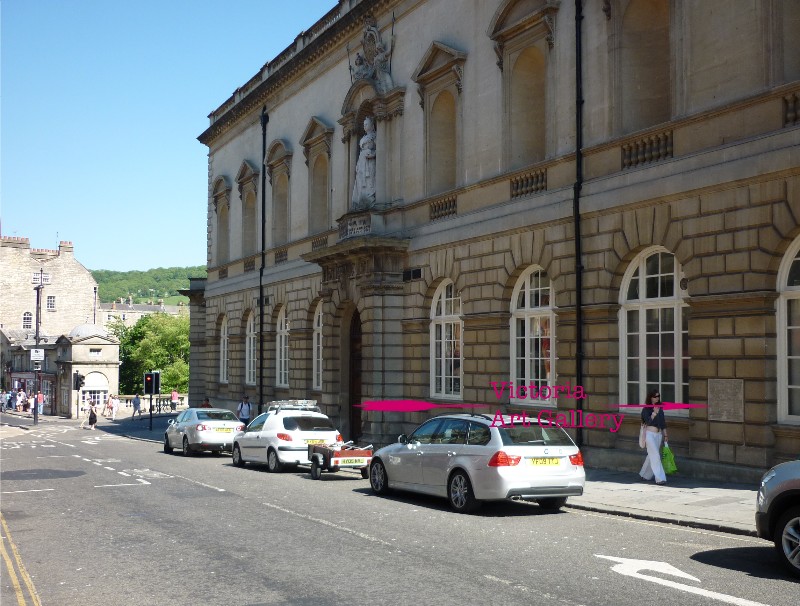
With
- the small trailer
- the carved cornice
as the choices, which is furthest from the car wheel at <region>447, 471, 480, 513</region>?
the carved cornice

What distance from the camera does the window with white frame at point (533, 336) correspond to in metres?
22.6

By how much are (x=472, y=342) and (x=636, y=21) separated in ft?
29.3

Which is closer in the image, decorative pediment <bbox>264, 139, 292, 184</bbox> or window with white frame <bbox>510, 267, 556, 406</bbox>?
window with white frame <bbox>510, 267, 556, 406</bbox>

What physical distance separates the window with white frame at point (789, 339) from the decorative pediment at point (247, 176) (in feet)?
95.1

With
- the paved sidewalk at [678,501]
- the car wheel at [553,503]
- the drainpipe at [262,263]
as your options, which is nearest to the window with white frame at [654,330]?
the paved sidewalk at [678,501]

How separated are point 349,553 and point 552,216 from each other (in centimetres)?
1230

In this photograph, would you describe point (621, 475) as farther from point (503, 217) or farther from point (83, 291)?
point (83, 291)

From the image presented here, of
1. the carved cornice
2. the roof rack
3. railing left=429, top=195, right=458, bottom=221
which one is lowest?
the roof rack

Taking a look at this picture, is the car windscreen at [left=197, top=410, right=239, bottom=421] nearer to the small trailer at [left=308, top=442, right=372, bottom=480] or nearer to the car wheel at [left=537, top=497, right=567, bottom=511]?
the small trailer at [left=308, top=442, right=372, bottom=480]

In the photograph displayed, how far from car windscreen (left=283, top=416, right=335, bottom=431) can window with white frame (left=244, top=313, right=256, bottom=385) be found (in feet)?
63.6

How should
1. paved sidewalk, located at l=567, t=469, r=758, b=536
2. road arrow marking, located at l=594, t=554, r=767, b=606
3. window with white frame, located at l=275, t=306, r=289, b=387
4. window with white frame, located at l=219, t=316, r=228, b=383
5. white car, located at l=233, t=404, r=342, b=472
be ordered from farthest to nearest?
window with white frame, located at l=219, t=316, r=228, b=383, window with white frame, located at l=275, t=306, r=289, b=387, white car, located at l=233, t=404, r=342, b=472, paved sidewalk, located at l=567, t=469, r=758, b=536, road arrow marking, located at l=594, t=554, r=767, b=606

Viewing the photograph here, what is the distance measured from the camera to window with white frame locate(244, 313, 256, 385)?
42.5m

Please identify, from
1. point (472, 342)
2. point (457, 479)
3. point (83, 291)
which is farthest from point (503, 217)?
point (83, 291)

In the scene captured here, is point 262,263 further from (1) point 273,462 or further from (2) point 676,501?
(2) point 676,501
